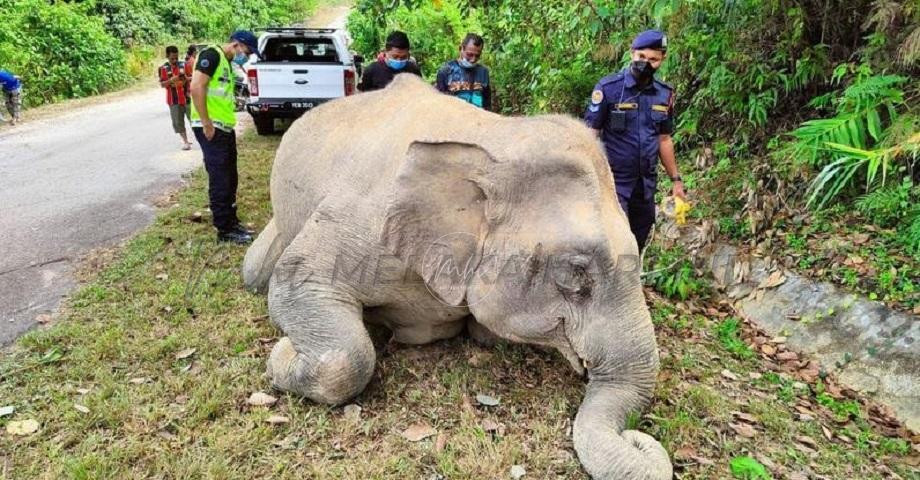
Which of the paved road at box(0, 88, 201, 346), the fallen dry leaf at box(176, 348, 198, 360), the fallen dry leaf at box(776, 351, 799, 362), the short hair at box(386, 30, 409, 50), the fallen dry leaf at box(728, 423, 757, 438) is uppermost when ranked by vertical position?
the short hair at box(386, 30, 409, 50)

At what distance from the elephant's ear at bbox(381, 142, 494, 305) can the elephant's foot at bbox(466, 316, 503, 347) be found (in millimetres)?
878

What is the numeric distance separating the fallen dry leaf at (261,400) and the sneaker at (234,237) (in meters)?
2.66

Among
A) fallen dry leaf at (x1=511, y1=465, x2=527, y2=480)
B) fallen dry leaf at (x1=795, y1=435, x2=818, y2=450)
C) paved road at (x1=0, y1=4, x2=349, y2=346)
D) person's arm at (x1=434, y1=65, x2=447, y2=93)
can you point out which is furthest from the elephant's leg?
person's arm at (x1=434, y1=65, x2=447, y2=93)

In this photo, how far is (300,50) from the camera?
41.5 ft

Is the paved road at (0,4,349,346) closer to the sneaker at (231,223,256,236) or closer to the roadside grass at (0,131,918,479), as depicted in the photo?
the roadside grass at (0,131,918,479)

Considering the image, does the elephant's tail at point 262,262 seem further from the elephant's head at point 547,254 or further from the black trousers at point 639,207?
the black trousers at point 639,207

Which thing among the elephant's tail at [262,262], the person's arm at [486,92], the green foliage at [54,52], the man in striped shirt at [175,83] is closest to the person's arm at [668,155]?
the person's arm at [486,92]

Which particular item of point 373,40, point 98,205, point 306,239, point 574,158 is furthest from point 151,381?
point 373,40

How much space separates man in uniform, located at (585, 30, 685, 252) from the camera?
416 centimetres

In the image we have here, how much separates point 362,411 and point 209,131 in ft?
10.8

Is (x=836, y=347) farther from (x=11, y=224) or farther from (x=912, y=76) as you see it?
(x=11, y=224)

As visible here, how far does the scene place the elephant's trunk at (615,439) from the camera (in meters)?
2.64

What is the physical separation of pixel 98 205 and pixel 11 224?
0.95 m

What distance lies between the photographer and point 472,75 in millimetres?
6246
